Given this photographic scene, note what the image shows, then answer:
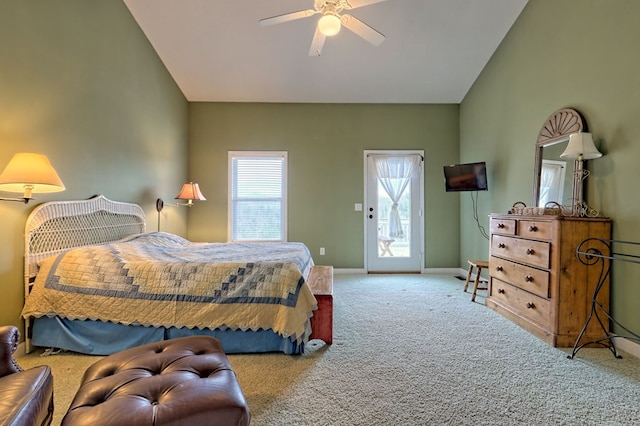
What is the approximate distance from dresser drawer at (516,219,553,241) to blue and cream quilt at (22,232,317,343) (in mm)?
1959

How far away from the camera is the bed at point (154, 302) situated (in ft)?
6.87

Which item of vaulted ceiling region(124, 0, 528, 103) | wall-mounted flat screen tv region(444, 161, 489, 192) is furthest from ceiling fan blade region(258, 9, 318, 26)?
wall-mounted flat screen tv region(444, 161, 489, 192)

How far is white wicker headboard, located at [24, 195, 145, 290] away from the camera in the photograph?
2160 mm

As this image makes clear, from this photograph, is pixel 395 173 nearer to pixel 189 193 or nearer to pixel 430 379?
pixel 189 193

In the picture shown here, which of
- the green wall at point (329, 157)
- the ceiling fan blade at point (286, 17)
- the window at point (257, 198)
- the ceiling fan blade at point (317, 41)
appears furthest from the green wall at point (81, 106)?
the ceiling fan blade at point (317, 41)

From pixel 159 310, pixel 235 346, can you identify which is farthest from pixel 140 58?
pixel 235 346

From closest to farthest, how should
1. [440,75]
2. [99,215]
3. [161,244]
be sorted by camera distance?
[99,215], [161,244], [440,75]

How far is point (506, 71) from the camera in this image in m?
3.65

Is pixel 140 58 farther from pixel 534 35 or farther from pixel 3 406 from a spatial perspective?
pixel 534 35

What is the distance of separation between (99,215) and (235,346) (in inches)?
74.4

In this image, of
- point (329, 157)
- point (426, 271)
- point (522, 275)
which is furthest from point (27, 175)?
point (426, 271)

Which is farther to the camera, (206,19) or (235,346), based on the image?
(206,19)

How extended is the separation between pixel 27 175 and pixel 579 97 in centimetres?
421

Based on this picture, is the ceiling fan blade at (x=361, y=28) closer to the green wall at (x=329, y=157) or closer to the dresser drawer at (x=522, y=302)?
the green wall at (x=329, y=157)
